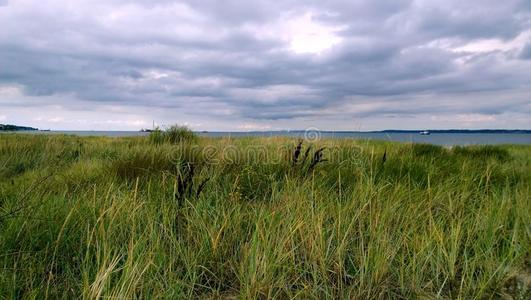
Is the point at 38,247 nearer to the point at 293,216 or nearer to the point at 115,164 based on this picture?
the point at 293,216

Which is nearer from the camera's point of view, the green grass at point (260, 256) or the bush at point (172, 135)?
the green grass at point (260, 256)

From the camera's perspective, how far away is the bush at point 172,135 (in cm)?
1077

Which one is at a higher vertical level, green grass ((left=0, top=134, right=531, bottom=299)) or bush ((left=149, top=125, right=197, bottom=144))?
bush ((left=149, top=125, right=197, bottom=144))

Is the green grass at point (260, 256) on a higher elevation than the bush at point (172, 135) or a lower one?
lower

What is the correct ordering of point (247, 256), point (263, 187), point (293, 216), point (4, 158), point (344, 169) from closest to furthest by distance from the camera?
point (247, 256), point (293, 216), point (263, 187), point (344, 169), point (4, 158)

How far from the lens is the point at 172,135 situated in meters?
11.2

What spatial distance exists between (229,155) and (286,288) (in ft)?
12.5

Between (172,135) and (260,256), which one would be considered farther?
(172,135)

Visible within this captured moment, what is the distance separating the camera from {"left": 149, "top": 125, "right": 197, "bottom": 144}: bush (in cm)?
1077

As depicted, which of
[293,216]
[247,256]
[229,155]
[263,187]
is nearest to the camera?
[247,256]

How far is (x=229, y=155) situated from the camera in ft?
17.5

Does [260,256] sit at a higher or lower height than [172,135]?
lower

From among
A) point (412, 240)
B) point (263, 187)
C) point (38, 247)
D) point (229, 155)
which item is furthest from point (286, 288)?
point (229, 155)

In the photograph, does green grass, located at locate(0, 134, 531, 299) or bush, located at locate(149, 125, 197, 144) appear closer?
green grass, located at locate(0, 134, 531, 299)
